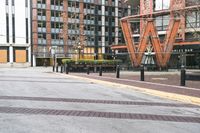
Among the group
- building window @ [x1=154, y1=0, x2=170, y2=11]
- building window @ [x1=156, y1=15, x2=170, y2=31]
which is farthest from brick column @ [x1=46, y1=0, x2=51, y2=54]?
building window @ [x1=154, y1=0, x2=170, y2=11]

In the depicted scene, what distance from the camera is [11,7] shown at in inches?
3216

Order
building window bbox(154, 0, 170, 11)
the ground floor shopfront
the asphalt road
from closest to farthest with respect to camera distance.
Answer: the asphalt road < building window bbox(154, 0, 170, 11) < the ground floor shopfront

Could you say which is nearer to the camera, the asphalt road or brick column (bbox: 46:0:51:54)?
the asphalt road

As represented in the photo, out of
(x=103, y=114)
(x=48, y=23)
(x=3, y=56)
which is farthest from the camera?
(x=48, y=23)

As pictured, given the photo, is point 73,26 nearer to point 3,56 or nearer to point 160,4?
point 3,56

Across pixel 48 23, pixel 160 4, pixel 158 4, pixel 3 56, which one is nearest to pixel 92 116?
pixel 160 4

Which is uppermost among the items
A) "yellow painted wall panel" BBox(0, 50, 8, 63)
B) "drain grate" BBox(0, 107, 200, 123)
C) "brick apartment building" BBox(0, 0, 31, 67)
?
"brick apartment building" BBox(0, 0, 31, 67)

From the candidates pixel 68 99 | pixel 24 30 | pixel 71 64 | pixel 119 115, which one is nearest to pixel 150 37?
pixel 71 64

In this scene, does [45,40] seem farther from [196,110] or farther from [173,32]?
[196,110]

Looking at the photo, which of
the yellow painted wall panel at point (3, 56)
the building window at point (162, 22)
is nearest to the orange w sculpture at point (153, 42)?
the building window at point (162, 22)

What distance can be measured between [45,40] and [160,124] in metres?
78.8

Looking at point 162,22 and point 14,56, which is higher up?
point 162,22

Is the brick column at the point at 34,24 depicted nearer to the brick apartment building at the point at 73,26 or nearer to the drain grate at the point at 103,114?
the brick apartment building at the point at 73,26

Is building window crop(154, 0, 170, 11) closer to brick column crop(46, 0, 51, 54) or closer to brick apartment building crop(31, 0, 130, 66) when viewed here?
brick apartment building crop(31, 0, 130, 66)
